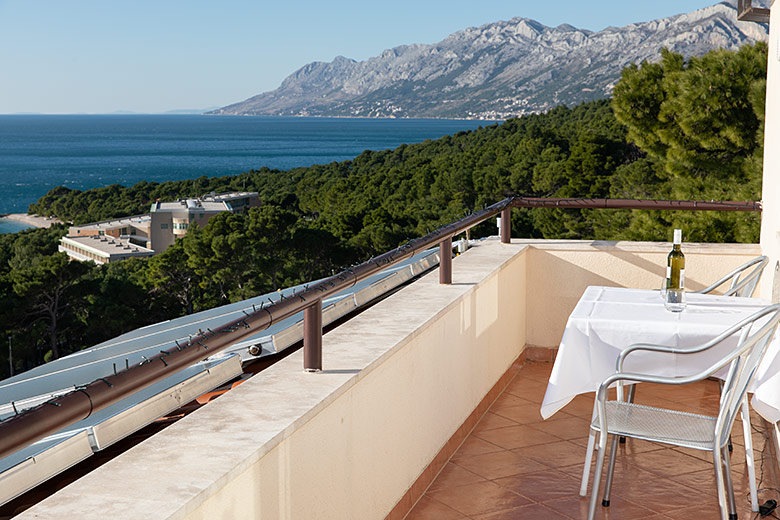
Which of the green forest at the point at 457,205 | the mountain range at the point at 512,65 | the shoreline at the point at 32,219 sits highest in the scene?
the mountain range at the point at 512,65

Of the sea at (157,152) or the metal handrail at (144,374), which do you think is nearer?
the metal handrail at (144,374)

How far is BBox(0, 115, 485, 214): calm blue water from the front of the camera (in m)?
101

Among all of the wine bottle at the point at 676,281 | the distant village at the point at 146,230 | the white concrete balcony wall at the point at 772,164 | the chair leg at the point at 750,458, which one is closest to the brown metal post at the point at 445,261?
the wine bottle at the point at 676,281

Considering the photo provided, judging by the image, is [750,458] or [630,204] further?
[630,204]

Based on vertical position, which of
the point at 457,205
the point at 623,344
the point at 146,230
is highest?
the point at 623,344

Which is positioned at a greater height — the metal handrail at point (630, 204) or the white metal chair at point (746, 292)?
the metal handrail at point (630, 204)

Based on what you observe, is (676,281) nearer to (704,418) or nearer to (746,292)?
(746,292)

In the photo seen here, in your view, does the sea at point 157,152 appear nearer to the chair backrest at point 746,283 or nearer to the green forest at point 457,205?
the green forest at point 457,205

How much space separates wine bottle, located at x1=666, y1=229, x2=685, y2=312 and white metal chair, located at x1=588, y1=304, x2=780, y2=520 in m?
0.35

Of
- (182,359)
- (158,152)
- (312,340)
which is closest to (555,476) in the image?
(312,340)

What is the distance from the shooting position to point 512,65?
165 meters

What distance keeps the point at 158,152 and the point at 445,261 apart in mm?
139373

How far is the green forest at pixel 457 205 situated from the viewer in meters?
9.59

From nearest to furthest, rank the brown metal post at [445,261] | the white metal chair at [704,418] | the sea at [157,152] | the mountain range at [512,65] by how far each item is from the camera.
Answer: the white metal chair at [704,418] < the brown metal post at [445,261] < the sea at [157,152] < the mountain range at [512,65]
